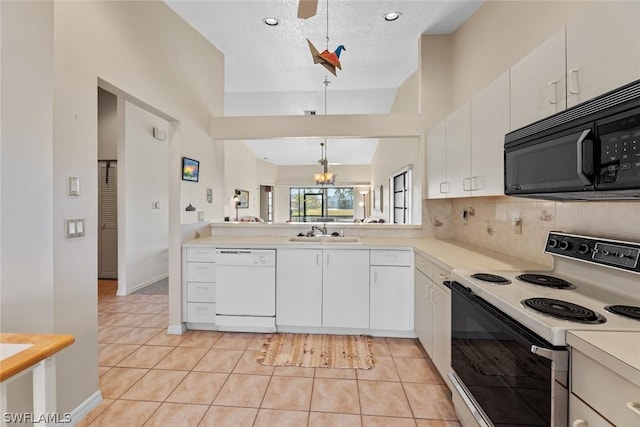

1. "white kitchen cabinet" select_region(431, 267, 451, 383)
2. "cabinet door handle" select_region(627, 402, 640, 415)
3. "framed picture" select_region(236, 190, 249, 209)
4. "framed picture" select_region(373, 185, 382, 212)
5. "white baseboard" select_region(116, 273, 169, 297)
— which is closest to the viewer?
"cabinet door handle" select_region(627, 402, 640, 415)

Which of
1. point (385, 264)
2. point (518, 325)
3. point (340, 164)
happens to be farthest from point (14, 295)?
point (340, 164)

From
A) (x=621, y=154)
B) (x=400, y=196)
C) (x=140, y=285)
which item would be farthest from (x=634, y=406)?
(x=400, y=196)

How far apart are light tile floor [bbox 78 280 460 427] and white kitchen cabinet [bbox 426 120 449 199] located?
1.44 m

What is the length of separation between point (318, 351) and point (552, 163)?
7.08 feet

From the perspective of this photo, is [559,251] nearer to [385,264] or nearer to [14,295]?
[385,264]

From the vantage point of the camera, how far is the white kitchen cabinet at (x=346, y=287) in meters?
2.75

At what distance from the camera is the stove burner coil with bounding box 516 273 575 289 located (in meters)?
1.35

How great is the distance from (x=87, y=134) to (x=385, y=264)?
242 cm

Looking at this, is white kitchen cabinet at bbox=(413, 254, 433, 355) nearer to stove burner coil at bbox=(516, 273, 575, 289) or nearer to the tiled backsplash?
the tiled backsplash

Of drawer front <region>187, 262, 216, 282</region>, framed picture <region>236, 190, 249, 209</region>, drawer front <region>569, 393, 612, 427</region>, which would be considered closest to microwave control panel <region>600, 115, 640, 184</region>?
drawer front <region>569, 393, 612, 427</region>

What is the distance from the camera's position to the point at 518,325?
106 cm

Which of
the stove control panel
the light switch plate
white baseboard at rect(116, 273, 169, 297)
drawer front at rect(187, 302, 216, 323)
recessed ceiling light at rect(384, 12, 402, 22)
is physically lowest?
white baseboard at rect(116, 273, 169, 297)

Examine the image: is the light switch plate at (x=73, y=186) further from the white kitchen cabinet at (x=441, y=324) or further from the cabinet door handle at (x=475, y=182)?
the cabinet door handle at (x=475, y=182)

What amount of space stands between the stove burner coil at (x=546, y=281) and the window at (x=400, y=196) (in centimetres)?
352
